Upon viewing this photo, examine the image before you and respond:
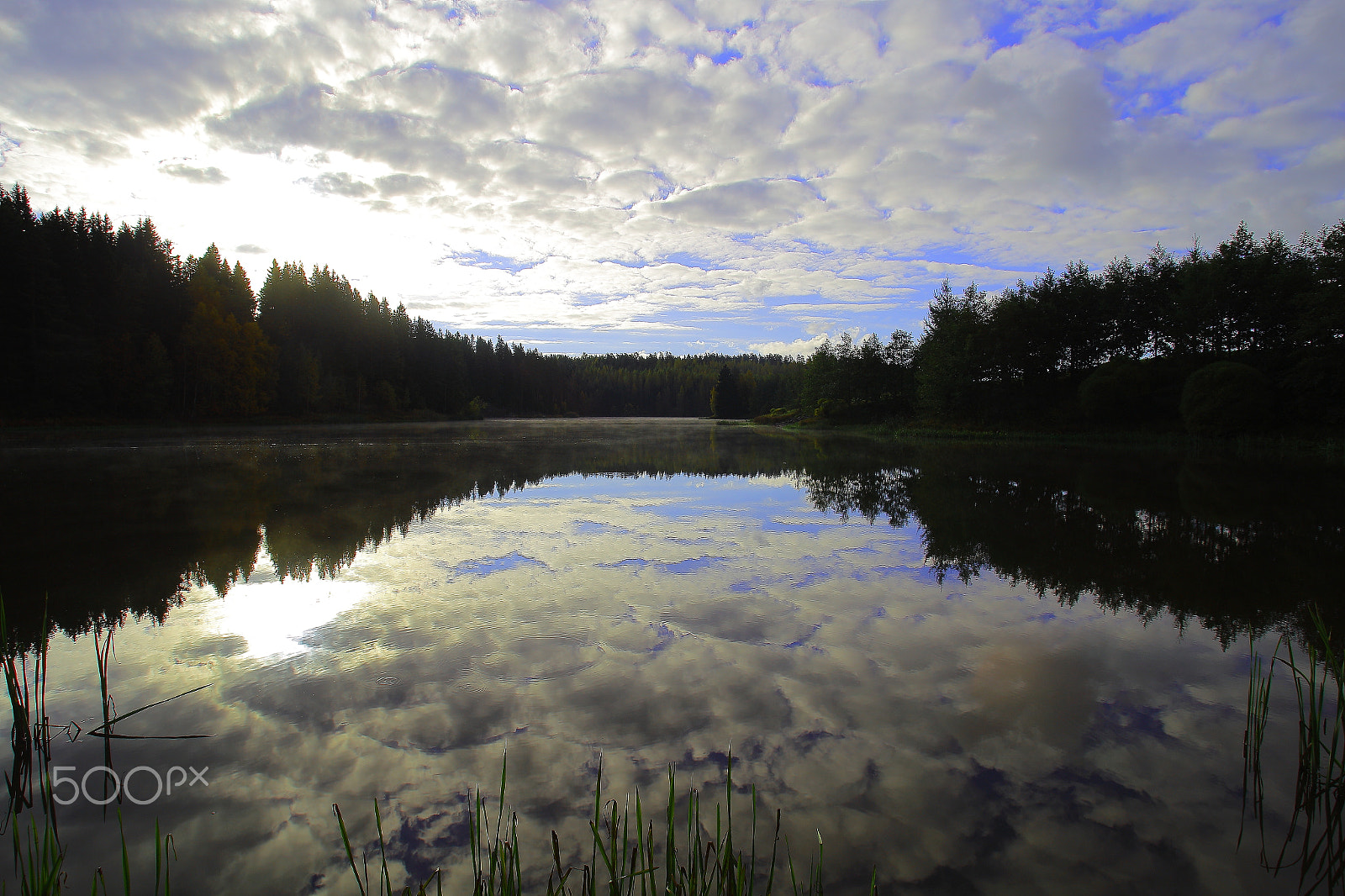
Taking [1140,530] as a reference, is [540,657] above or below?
below

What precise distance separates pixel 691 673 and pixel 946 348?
38268mm

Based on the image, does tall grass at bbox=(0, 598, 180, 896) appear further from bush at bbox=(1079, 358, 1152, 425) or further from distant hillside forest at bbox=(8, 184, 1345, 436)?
bush at bbox=(1079, 358, 1152, 425)

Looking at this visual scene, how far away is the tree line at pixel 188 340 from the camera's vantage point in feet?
107

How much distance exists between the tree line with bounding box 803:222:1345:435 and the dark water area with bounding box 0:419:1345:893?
849 inches

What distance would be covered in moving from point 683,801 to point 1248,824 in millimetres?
2299

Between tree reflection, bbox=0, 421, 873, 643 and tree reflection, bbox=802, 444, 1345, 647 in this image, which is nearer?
tree reflection, bbox=802, 444, 1345, 647

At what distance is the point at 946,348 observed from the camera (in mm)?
37625

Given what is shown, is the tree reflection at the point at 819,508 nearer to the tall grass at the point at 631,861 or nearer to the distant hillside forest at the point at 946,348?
the tall grass at the point at 631,861

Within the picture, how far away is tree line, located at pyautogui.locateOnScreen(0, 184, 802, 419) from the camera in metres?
32.7

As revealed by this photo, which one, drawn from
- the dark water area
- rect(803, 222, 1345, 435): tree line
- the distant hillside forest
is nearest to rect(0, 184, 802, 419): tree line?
the distant hillside forest

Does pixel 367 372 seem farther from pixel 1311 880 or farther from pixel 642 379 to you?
pixel 642 379

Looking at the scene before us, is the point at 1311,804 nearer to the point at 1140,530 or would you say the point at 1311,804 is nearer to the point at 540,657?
the point at 540,657

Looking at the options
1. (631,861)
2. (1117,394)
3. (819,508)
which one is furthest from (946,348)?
(631,861)

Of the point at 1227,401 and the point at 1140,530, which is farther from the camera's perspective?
the point at 1227,401
